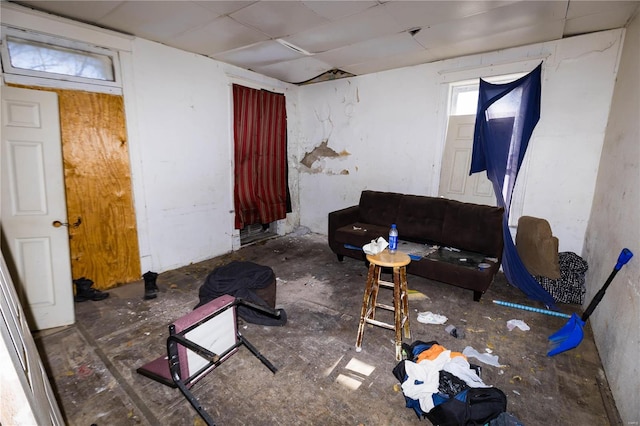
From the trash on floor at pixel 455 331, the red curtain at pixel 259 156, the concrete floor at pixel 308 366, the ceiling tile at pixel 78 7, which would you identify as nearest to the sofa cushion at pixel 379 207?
the concrete floor at pixel 308 366

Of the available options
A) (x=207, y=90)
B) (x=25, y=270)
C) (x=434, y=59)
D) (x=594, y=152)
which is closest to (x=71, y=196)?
(x=25, y=270)

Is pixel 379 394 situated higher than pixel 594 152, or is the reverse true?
pixel 594 152

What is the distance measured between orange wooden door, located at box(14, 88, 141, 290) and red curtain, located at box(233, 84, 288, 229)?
4.90 feet

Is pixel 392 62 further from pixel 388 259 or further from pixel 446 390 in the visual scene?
pixel 446 390

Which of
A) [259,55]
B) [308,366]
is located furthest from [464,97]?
[308,366]

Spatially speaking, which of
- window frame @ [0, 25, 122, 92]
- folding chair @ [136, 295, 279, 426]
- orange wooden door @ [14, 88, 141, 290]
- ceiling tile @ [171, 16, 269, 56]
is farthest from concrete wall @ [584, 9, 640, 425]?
window frame @ [0, 25, 122, 92]

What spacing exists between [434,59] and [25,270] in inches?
192

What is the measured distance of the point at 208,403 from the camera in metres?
1.78

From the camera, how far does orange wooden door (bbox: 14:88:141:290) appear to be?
2891mm

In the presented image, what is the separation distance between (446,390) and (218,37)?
12.4 feet

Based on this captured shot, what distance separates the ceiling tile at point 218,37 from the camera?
2.90 meters

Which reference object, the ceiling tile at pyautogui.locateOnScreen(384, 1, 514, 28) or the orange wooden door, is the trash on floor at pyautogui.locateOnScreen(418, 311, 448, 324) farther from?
the orange wooden door

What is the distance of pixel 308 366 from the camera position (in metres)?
2.08

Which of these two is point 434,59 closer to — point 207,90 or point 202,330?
point 207,90
